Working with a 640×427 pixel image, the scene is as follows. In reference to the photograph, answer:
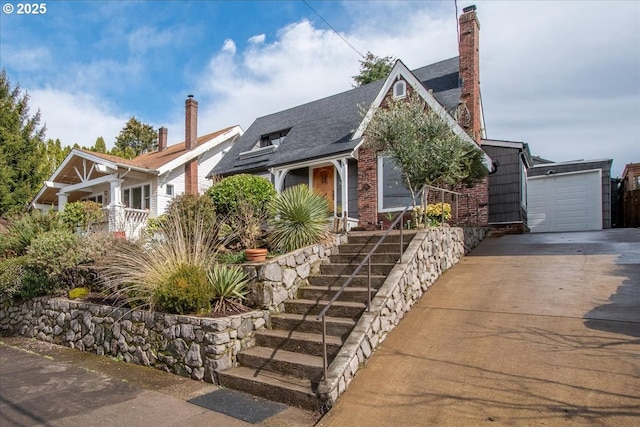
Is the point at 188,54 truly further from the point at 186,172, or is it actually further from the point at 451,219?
the point at 451,219

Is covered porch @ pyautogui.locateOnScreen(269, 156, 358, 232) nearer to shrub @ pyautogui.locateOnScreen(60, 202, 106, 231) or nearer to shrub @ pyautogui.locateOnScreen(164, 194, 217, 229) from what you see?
shrub @ pyautogui.locateOnScreen(164, 194, 217, 229)

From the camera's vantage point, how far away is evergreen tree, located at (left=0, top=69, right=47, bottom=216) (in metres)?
20.0

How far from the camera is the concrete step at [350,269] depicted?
6441 mm

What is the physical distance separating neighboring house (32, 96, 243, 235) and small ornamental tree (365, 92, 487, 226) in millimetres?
10162

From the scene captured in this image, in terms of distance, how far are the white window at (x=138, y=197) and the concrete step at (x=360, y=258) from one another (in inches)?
535

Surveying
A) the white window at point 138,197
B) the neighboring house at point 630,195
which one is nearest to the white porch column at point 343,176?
the white window at point 138,197

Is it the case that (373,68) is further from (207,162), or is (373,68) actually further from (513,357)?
(513,357)

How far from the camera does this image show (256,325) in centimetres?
586

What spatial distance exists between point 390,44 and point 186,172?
11423 millimetres

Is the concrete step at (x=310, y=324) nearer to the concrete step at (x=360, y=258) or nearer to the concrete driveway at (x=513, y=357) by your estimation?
the concrete driveway at (x=513, y=357)

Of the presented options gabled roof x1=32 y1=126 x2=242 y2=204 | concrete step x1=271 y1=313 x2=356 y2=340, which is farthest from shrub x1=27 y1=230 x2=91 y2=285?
gabled roof x1=32 y1=126 x2=242 y2=204

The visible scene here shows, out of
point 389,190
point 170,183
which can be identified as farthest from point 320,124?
point 170,183

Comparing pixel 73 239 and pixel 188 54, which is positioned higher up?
pixel 188 54

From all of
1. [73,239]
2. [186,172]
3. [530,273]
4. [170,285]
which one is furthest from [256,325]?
[186,172]
